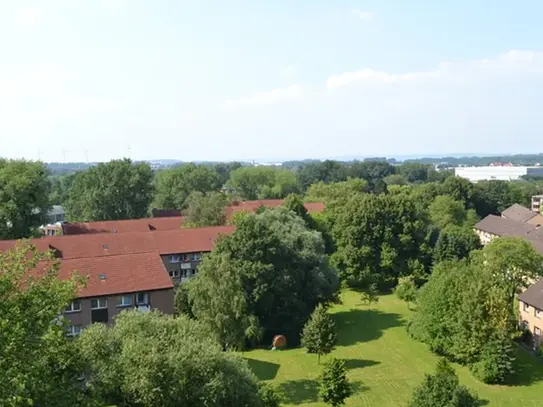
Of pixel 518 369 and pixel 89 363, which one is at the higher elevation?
pixel 89 363

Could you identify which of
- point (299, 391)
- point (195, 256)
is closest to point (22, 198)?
point (195, 256)

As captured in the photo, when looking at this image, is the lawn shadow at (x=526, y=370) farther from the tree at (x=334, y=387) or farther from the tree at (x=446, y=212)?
the tree at (x=446, y=212)

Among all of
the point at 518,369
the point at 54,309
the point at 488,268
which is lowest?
the point at 518,369

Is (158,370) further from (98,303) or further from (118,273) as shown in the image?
(118,273)

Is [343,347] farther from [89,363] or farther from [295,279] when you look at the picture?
[89,363]

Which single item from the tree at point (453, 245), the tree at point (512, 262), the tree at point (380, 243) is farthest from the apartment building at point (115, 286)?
the tree at point (453, 245)

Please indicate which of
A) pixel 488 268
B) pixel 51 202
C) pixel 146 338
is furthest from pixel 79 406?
pixel 51 202

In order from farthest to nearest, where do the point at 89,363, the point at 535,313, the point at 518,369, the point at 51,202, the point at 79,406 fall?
1. the point at 51,202
2. the point at 535,313
3. the point at 518,369
4. the point at 89,363
5. the point at 79,406
